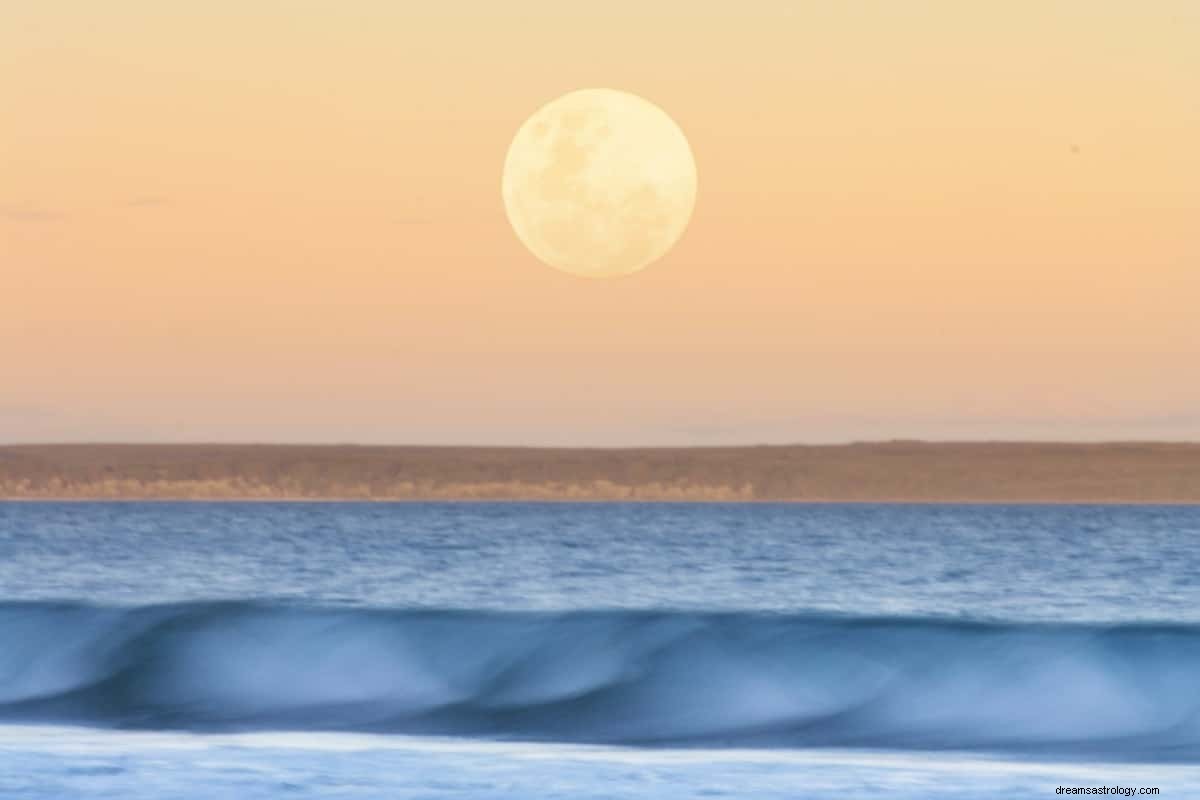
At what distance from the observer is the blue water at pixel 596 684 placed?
19.4 metres

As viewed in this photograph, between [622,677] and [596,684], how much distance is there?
0.41m

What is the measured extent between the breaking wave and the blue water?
0.07 meters

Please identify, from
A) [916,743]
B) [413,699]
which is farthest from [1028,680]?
[413,699]

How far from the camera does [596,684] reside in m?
28.8

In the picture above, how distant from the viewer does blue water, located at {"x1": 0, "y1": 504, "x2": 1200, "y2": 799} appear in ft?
63.5

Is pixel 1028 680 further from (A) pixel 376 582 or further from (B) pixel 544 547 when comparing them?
(B) pixel 544 547

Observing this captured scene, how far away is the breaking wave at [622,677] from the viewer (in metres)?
25.0

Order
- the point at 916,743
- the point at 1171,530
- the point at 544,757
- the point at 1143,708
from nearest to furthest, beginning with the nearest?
the point at 544,757 → the point at 916,743 → the point at 1143,708 → the point at 1171,530

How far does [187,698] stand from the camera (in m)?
27.8

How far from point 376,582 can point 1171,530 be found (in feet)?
153

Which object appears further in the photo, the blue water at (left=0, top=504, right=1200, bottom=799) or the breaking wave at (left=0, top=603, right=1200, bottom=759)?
the breaking wave at (left=0, top=603, right=1200, bottom=759)

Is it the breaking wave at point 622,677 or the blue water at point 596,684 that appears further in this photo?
the breaking wave at point 622,677

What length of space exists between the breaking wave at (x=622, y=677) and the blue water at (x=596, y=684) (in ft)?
0.22

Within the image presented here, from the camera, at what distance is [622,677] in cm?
2900
